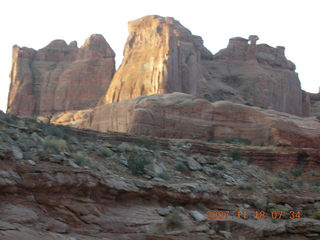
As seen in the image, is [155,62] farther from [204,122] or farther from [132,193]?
[132,193]

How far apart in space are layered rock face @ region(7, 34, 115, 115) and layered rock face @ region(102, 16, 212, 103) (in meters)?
8.28

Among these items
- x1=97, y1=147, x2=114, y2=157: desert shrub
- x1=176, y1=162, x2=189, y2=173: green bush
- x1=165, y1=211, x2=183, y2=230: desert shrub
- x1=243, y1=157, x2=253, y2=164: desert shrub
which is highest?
x1=97, y1=147, x2=114, y2=157: desert shrub

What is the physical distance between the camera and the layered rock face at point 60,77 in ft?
196

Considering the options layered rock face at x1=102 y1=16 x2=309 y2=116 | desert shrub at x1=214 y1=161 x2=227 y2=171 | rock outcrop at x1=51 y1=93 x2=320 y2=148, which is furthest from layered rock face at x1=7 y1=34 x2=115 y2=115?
desert shrub at x1=214 y1=161 x2=227 y2=171

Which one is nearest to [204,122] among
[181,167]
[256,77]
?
[181,167]

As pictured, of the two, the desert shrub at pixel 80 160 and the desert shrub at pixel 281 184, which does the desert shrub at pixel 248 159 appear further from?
the desert shrub at pixel 80 160

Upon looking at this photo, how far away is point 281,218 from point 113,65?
43.5 meters

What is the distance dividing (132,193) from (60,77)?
161 ft

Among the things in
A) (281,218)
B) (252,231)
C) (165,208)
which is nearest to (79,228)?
(165,208)

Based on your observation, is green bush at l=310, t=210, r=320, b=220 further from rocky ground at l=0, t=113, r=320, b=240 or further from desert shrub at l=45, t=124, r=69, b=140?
desert shrub at l=45, t=124, r=69, b=140

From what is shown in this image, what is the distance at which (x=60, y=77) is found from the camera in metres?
62.3

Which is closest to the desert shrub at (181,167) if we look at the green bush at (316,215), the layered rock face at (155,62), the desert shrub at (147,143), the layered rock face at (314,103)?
the desert shrub at (147,143)
